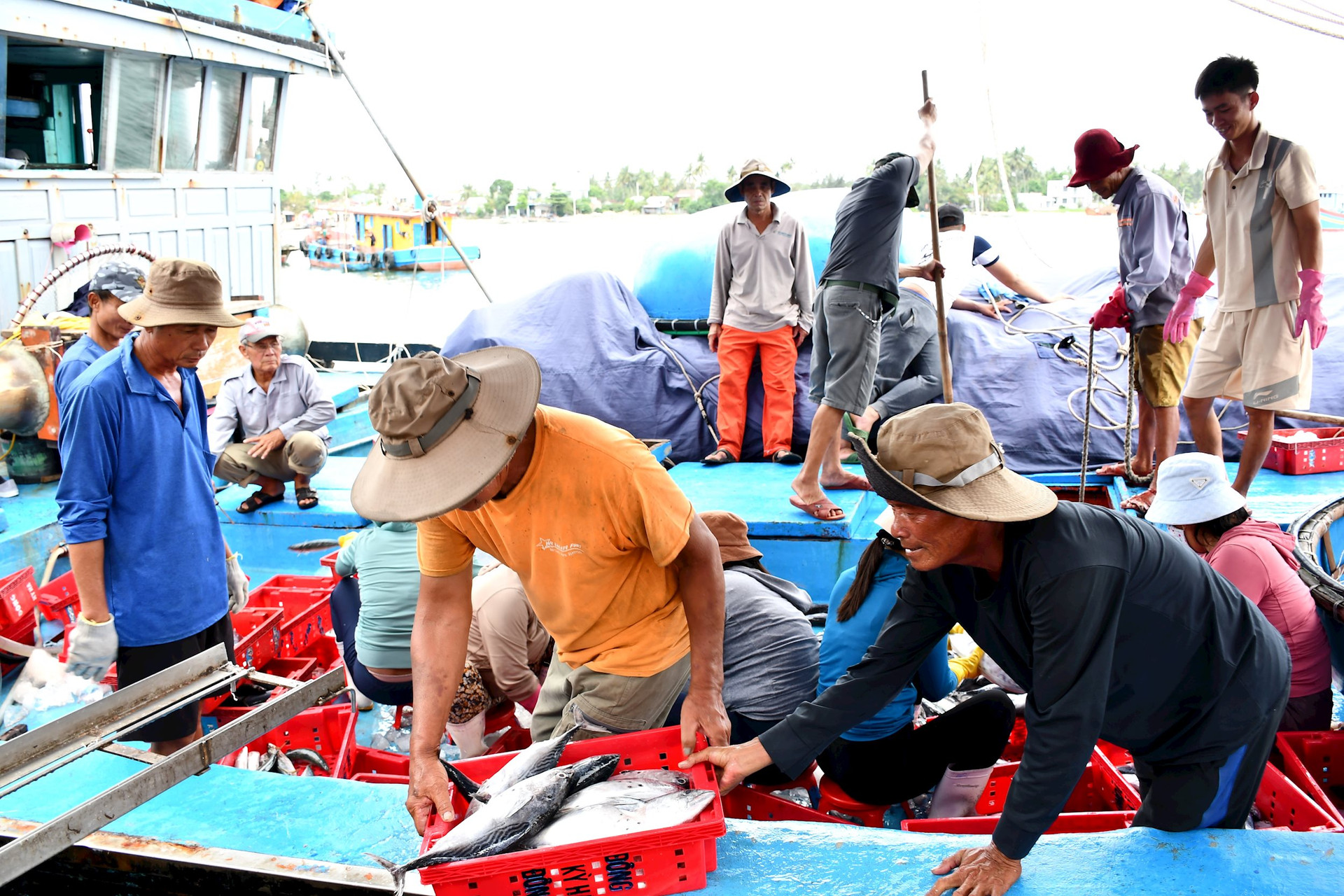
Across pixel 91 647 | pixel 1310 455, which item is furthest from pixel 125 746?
pixel 1310 455

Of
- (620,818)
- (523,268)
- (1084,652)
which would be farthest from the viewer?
(523,268)

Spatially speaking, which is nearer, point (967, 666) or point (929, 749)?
point (929, 749)

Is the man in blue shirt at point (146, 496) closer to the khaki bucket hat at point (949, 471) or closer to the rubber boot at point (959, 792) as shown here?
the khaki bucket hat at point (949, 471)

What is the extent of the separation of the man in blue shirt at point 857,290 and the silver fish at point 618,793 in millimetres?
3252

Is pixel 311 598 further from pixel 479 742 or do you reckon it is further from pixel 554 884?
pixel 554 884

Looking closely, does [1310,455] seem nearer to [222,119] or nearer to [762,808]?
[762,808]

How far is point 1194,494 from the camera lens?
124 inches

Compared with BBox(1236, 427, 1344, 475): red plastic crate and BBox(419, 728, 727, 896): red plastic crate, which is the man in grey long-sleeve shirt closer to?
BBox(419, 728, 727, 896): red plastic crate

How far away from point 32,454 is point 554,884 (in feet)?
21.5

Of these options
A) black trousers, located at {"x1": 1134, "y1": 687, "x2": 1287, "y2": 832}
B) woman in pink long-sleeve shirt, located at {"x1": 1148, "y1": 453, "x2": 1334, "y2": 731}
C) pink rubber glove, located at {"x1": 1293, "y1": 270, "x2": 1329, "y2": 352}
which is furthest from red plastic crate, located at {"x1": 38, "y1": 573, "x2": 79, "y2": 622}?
pink rubber glove, located at {"x1": 1293, "y1": 270, "x2": 1329, "y2": 352}

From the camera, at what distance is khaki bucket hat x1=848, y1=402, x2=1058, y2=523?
179 centimetres

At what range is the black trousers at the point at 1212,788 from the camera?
6.85 feet

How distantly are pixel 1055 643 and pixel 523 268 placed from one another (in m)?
41.5

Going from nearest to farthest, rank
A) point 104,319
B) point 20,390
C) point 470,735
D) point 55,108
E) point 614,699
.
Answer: point 614,699 → point 470,735 → point 104,319 → point 20,390 → point 55,108
